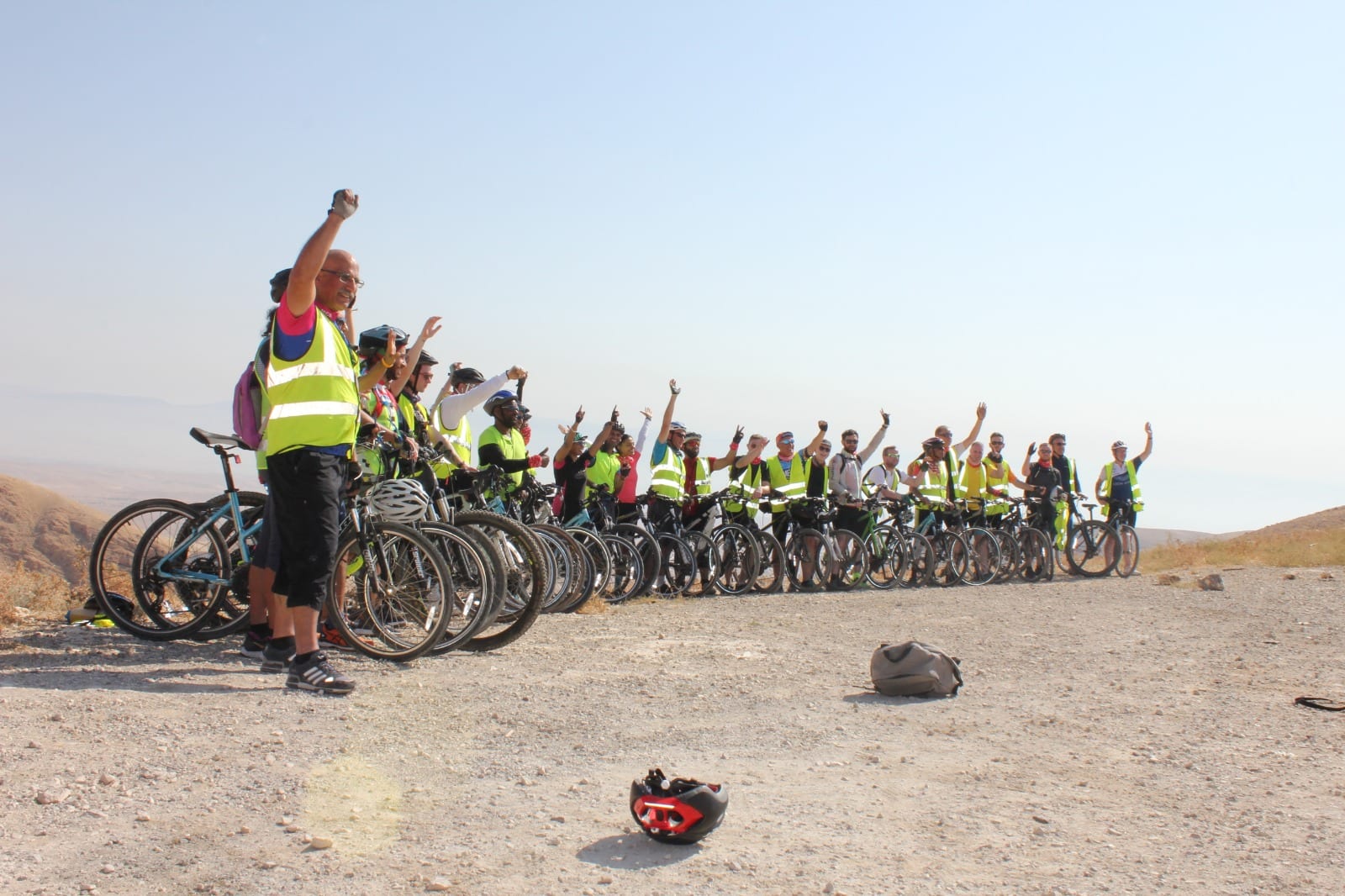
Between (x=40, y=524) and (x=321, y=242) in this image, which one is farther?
(x=40, y=524)

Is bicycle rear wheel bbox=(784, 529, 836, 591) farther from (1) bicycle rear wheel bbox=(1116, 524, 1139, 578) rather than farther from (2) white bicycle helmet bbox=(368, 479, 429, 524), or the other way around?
(2) white bicycle helmet bbox=(368, 479, 429, 524)

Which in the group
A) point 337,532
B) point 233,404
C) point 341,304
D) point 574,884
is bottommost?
point 574,884

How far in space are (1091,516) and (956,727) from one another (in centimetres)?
1307

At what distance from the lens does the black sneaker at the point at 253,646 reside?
6.49 m

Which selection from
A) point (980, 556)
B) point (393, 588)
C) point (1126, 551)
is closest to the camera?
point (393, 588)

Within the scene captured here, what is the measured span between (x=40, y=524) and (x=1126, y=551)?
3137 cm

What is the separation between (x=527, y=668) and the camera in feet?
21.1

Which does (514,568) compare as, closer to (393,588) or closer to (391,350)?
(393,588)

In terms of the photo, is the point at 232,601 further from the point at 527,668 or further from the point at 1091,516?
the point at 1091,516

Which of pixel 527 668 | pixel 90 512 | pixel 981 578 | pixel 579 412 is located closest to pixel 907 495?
pixel 981 578

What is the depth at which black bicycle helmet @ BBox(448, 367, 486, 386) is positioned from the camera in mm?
9398

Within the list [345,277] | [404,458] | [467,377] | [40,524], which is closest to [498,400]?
[467,377]

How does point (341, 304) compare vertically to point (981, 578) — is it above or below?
above

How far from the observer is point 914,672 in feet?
19.7
